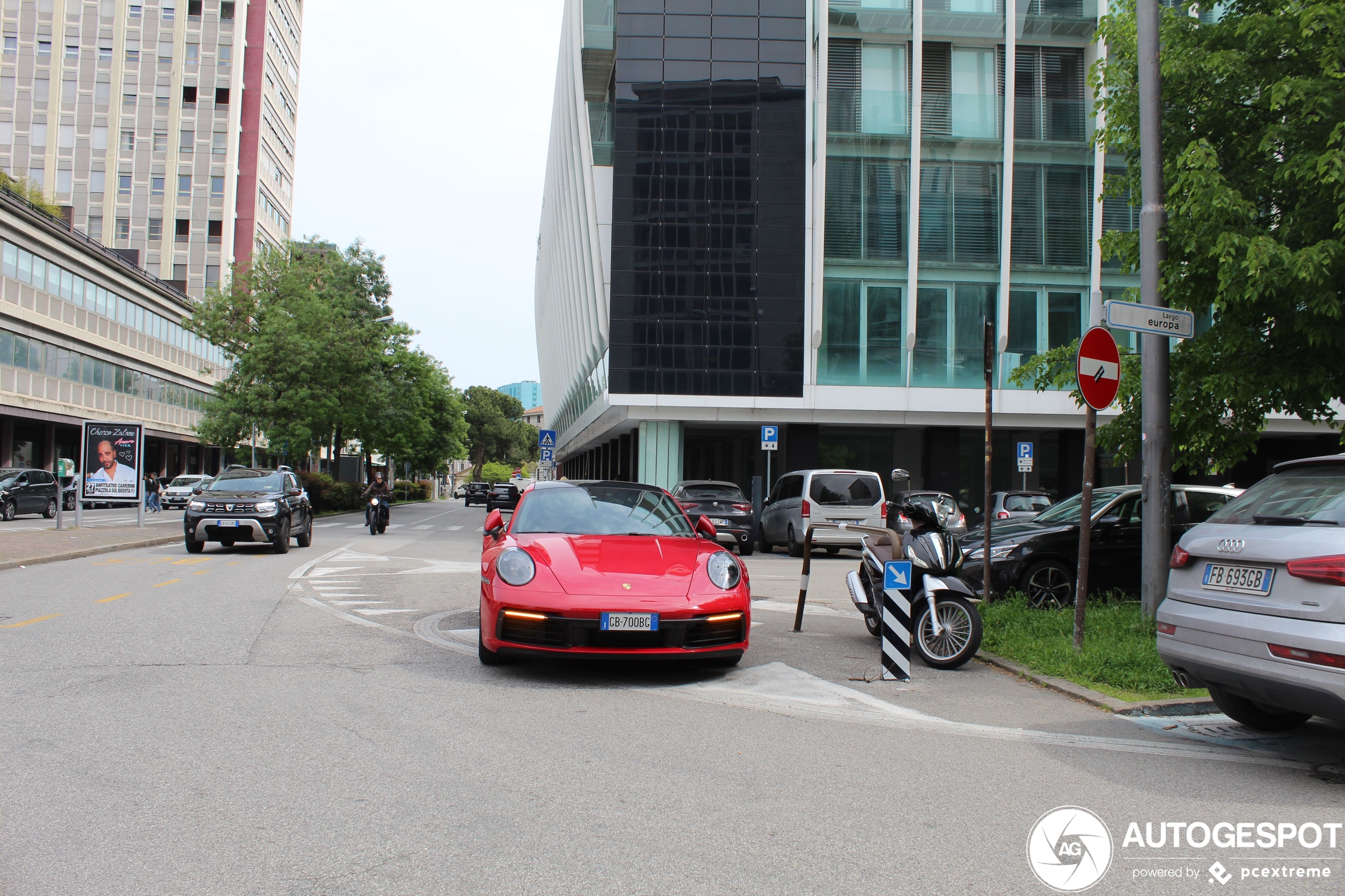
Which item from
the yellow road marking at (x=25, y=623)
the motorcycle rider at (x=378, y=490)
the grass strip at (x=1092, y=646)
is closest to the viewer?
the grass strip at (x=1092, y=646)

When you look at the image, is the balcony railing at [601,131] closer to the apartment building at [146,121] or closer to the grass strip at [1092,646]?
the grass strip at [1092,646]

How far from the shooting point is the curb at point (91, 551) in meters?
14.9

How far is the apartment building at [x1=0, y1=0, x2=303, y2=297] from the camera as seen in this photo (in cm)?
6812

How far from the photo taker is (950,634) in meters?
7.97

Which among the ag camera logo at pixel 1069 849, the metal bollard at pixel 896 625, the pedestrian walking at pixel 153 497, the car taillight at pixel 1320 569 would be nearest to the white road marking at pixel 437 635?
the metal bollard at pixel 896 625

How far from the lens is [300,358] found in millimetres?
38969

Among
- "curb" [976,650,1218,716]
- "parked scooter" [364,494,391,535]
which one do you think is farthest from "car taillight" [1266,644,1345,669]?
"parked scooter" [364,494,391,535]

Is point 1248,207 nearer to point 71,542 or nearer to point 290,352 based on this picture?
point 71,542

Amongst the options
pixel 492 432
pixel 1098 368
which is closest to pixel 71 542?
pixel 1098 368

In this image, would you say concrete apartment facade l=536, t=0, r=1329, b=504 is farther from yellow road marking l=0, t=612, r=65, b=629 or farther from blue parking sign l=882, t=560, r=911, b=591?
blue parking sign l=882, t=560, r=911, b=591

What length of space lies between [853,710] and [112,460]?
23.7m

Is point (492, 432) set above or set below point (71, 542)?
above

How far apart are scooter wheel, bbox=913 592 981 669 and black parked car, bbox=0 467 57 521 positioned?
31.2m

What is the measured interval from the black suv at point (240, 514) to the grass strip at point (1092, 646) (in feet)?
45.2
